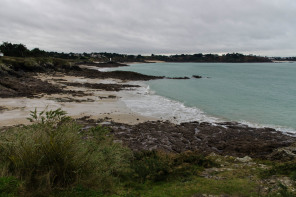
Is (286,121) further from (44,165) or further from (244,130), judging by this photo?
(44,165)

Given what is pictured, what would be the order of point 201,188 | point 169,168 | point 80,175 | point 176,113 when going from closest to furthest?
point 80,175
point 201,188
point 169,168
point 176,113

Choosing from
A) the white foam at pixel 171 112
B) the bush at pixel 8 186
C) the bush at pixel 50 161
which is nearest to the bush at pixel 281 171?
the bush at pixel 50 161

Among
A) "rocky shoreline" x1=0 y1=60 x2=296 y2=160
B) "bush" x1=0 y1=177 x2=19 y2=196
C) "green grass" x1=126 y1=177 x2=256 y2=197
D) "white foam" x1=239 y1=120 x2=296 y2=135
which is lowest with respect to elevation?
"white foam" x1=239 y1=120 x2=296 y2=135

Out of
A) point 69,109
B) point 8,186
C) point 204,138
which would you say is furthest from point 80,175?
point 69,109

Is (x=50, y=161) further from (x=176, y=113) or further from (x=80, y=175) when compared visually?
(x=176, y=113)

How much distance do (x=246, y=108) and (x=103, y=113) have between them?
1647 centimetres

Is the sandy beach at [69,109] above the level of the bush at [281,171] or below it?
below

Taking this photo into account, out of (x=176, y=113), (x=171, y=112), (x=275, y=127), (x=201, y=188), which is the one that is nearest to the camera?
(x=201, y=188)

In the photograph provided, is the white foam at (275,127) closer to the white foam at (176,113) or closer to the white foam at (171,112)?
the white foam at (176,113)

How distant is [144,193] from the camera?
5.26 meters

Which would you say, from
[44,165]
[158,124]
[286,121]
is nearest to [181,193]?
[44,165]

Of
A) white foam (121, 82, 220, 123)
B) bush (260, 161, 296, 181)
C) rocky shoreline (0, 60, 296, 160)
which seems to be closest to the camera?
bush (260, 161, 296, 181)

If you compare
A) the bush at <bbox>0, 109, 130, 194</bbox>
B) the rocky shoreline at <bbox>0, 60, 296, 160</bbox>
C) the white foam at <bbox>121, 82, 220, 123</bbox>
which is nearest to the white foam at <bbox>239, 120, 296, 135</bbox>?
the rocky shoreline at <bbox>0, 60, 296, 160</bbox>

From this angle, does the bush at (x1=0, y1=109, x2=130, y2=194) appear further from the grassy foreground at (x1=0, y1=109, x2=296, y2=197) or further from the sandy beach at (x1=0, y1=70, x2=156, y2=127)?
the sandy beach at (x1=0, y1=70, x2=156, y2=127)
